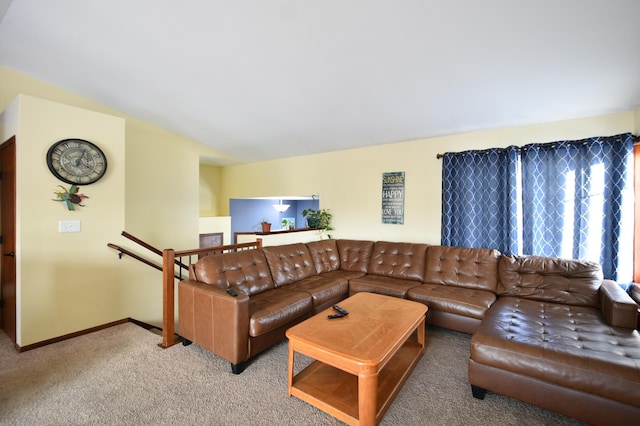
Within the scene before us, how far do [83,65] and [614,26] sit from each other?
4.60 meters

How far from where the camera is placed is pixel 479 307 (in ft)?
8.48

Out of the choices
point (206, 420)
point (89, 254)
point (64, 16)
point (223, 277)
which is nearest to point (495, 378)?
point (206, 420)

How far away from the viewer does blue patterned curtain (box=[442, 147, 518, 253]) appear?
126 inches

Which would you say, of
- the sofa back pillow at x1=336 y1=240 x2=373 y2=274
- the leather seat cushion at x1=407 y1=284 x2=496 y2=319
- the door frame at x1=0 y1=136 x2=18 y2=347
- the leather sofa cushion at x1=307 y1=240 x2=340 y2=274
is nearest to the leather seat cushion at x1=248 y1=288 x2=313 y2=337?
the leather sofa cushion at x1=307 y1=240 x2=340 y2=274

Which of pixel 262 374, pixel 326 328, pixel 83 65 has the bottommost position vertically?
pixel 262 374

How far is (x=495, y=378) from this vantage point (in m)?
1.79

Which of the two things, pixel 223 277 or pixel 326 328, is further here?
pixel 223 277

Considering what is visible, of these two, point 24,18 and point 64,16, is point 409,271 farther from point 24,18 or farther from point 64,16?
point 24,18

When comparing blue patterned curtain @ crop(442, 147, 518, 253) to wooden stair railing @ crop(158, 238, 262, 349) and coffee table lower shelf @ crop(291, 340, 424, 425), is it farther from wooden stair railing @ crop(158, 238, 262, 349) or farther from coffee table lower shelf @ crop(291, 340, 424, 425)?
wooden stair railing @ crop(158, 238, 262, 349)

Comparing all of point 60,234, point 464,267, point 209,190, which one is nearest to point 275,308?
point 464,267

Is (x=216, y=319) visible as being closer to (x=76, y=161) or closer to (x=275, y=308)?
(x=275, y=308)

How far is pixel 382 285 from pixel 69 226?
11.1 ft

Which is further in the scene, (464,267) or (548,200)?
(464,267)

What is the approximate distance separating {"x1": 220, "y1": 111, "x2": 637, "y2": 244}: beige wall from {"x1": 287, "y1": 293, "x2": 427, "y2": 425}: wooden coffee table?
1906 mm
